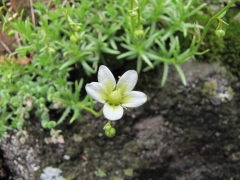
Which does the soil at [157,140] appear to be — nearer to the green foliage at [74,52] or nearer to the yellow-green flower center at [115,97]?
the green foliage at [74,52]

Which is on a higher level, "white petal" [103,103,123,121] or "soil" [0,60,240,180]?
"white petal" [103,103,123,121]

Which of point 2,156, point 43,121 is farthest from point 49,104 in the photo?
point 2,156

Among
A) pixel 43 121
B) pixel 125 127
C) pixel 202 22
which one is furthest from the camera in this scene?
pixel 202 22

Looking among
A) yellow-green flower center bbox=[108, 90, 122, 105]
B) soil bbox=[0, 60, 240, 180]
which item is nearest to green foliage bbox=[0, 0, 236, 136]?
soil bbox=[0, 60, 240, 180]

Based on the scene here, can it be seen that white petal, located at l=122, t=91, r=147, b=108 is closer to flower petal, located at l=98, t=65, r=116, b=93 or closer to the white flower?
the white flower

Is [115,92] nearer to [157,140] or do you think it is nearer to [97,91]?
[97,91]

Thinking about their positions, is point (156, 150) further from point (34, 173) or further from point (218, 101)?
point (34, 173)

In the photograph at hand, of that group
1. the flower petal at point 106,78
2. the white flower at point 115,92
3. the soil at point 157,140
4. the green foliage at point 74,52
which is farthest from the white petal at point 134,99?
the soil at point 157,140
